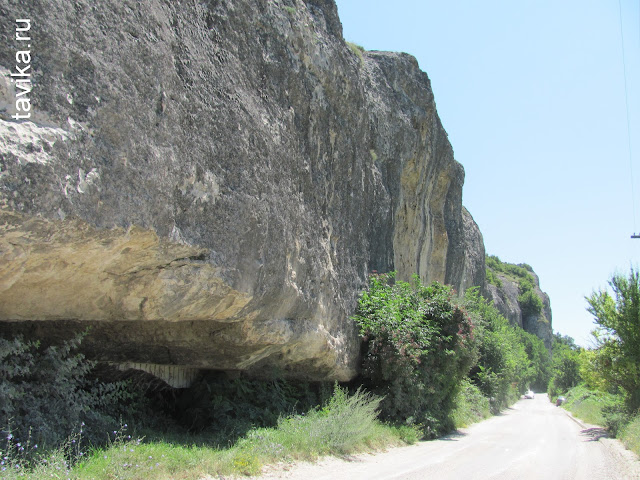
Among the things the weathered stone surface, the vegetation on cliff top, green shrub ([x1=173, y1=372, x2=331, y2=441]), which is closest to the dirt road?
green shrub ([x1=173, y1=372, x2=331, y2=441])

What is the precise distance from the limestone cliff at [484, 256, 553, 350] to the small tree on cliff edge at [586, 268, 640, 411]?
30.5 metres

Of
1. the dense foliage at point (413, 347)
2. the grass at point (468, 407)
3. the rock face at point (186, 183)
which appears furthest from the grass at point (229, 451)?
the grass at point (468, 407)

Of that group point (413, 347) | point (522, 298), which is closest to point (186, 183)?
point (413, 347)

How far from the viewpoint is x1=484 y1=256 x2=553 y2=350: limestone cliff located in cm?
5716

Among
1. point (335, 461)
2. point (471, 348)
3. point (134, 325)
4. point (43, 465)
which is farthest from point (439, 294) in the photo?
point (43, 465)

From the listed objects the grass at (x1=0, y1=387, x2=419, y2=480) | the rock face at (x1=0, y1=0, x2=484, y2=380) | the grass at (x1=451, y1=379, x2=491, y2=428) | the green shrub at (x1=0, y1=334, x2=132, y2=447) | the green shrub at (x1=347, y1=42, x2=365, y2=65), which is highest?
the green shrub at (x1=347, y1=42, x2=365, y2=65)

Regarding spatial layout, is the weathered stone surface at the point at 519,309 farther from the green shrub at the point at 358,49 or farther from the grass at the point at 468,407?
the green shrub at the point at 358,49

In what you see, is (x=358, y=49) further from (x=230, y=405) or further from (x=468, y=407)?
(x=468, y=407)

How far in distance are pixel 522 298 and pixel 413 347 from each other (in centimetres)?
6503

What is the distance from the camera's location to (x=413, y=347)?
44.0 feet

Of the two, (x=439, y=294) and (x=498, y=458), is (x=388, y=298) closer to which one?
(x=439, y=294)

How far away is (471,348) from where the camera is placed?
52.0ft

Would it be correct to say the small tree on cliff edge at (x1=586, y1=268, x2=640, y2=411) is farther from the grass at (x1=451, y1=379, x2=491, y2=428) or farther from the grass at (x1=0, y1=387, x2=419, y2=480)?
the grass at (x1=0, y1=387, x2=419, y2=480)

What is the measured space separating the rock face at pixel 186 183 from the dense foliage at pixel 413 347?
0.68 m
